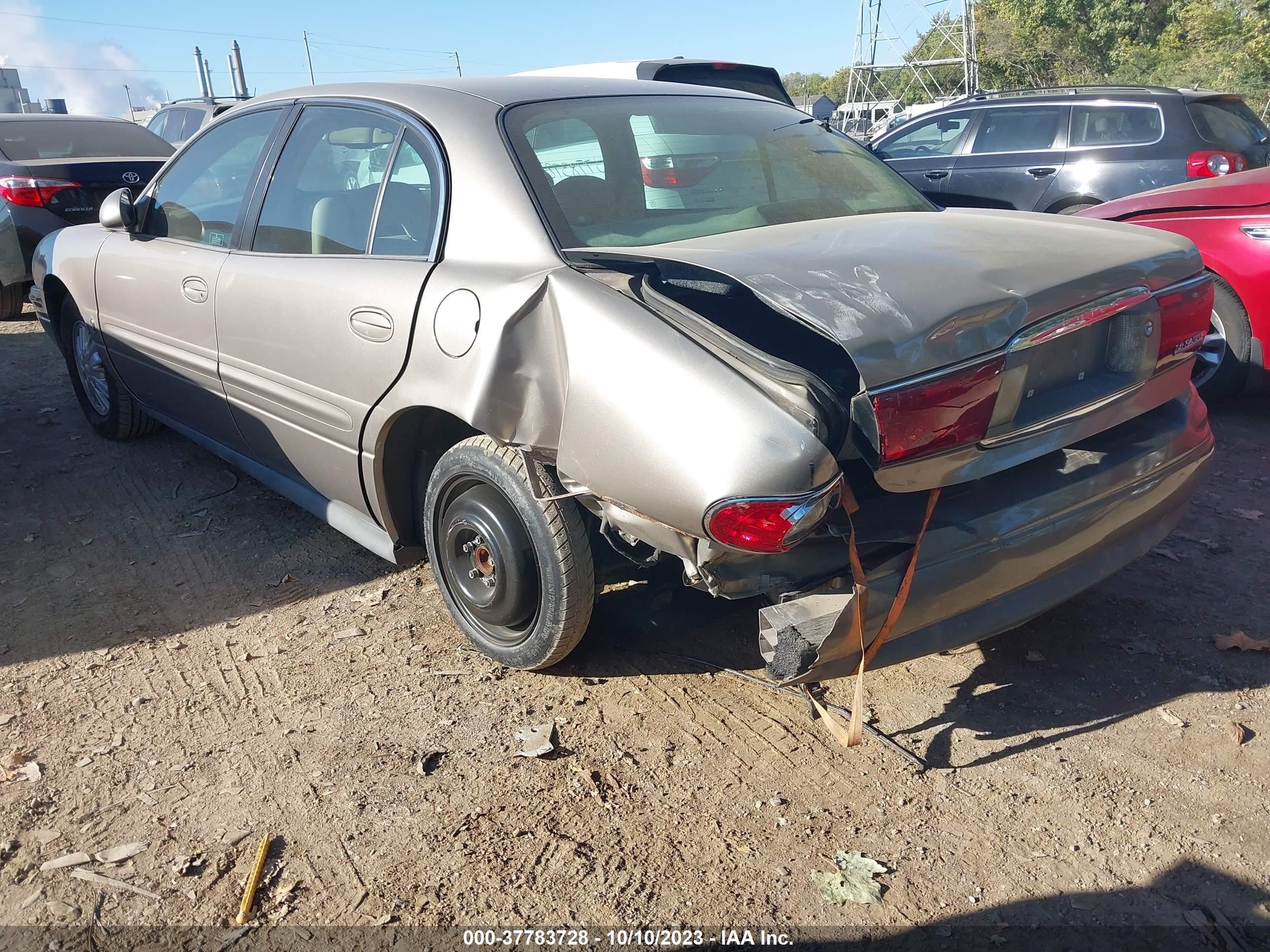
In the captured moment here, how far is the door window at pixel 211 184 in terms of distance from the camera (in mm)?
3832

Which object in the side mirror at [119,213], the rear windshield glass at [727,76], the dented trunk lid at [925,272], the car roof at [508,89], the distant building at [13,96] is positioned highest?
the car roof at [508,89]

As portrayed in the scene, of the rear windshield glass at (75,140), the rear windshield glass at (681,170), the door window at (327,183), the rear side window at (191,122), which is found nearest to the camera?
the rear windshield glass at (681,170)

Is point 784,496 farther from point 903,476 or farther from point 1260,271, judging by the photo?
point 1260,271

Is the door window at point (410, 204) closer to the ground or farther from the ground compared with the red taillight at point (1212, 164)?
farther from the ground

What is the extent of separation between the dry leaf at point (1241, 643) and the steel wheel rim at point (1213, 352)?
231cm

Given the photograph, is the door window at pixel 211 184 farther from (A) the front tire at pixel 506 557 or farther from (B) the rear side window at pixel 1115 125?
(B) the rear side window at pixel 1115 125

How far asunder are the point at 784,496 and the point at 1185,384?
1.70 metres

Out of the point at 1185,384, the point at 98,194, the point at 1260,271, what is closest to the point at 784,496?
the point at 1185,384

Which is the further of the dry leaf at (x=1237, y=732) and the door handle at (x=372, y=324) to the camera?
Answer: the door handle at (x=372, y=324)

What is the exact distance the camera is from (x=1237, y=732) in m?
2.71

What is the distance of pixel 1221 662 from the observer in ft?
9.98

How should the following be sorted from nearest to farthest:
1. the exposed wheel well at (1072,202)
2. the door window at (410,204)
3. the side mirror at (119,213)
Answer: the door window at (410,204) < the side mirror at (119,213) < the exposed wheel well at (1072,202)

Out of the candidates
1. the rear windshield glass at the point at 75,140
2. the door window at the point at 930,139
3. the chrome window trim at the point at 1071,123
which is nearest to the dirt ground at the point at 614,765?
the chrome window trim at the point at 1071,123

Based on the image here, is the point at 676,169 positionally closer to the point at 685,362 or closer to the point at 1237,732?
the point at 685,362
